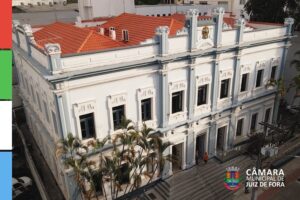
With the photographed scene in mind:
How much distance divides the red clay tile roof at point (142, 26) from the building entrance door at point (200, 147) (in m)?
10.0

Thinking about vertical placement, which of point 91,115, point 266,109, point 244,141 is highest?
point 91,115

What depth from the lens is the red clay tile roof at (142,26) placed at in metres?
21.8

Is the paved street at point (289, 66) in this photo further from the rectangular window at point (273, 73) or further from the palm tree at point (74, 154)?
the palm tree at point (74, 154)

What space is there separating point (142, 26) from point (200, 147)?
12.4 meters

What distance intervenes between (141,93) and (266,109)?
16.4 m

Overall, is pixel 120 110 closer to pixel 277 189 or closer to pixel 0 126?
pixel 0 126

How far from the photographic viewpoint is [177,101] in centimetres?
2208

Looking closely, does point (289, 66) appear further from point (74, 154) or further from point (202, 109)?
point (74, 154)

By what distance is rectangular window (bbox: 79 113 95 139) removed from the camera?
1795cm

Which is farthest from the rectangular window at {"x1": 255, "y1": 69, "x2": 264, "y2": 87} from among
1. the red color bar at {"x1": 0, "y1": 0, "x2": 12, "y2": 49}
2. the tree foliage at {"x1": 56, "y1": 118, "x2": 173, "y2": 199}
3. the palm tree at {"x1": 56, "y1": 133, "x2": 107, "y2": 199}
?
the red color bar at {"x1": 0, "y1": 0, "x2": 12, "y2": 49}

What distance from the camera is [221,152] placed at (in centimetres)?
2636

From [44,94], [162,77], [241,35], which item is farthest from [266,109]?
[44,94]

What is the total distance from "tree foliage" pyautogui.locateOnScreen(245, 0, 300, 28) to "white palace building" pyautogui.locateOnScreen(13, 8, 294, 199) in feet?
33.8

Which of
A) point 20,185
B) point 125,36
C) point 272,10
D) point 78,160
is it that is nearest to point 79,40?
point 125,36
